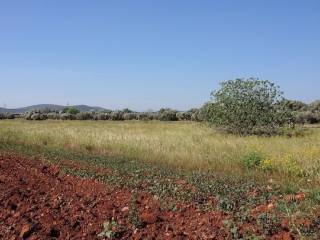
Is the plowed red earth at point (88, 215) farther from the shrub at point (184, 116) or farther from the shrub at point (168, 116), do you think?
the shrub at point (168, 116)

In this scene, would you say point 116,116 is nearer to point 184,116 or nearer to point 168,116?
Answer: point 168,116

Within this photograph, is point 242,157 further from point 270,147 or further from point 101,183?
point 101,183

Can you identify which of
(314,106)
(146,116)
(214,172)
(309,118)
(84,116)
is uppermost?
(314,106)

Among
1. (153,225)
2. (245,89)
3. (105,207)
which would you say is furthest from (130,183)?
(245,89)

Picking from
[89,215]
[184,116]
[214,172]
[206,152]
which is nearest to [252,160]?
[214,172]

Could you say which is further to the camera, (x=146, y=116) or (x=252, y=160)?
(x=146, y=116)

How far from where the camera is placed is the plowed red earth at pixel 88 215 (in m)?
6.43

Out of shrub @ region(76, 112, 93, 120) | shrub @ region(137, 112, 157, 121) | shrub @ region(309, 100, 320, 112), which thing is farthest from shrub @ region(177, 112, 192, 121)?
shrub @ region(309, 100, 320, 112)

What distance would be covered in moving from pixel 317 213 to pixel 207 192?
103 inches

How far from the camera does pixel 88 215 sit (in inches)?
285

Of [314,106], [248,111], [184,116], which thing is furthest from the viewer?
[184,116]

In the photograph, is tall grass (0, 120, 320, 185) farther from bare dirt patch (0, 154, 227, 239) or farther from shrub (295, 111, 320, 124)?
shrub (295, 111, 320, 124)

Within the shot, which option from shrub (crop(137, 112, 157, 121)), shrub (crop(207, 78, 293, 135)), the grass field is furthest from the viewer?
shrub (crop(137, 112, 157, 121))

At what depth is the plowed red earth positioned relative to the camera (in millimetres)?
6434
